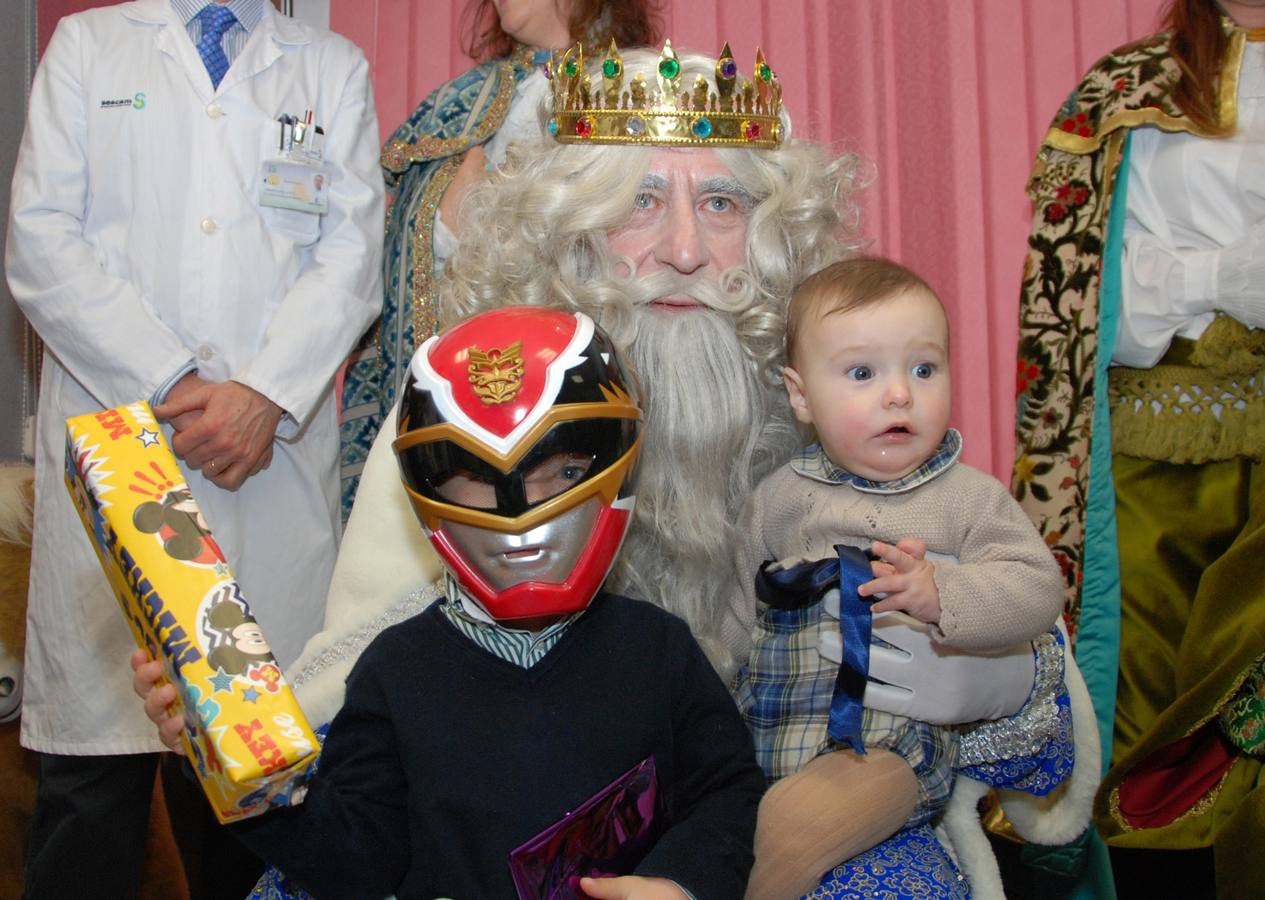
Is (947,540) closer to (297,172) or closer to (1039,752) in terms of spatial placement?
(1039,752)

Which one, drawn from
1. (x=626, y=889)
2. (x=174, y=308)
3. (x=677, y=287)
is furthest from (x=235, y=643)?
(x=174, y=308)

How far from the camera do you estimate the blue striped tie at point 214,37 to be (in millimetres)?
2588

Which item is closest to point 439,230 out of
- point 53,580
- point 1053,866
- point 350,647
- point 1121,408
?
point 53,580

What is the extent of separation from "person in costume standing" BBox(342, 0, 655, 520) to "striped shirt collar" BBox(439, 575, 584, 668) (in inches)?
52.3

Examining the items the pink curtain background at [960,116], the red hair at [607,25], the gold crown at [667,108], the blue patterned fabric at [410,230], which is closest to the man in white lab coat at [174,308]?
the blue patterned fabric at [410,230]

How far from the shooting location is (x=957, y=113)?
359 cm

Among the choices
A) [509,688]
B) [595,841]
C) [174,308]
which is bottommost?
[595,841]

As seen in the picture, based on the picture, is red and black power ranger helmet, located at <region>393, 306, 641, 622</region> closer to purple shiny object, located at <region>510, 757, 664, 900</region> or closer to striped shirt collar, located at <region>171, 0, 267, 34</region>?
purple shiny object, located at <region>510, 757, 664, 900</region>

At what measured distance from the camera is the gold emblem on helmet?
4.32 ft

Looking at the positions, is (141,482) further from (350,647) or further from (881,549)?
(881,549)

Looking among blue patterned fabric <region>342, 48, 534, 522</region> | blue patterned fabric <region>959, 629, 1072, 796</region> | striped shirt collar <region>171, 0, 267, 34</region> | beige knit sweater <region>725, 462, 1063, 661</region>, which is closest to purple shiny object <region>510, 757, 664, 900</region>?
beige knit sweater <region>725, 462, 1063, 661</region>

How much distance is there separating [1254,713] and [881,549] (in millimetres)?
1070

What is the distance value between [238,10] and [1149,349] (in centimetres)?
200

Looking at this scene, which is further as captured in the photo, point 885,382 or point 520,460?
point 885,382
